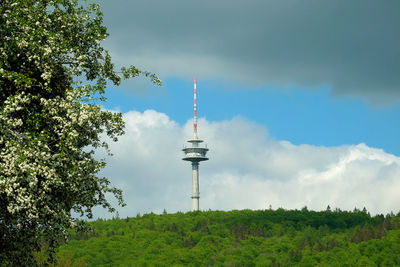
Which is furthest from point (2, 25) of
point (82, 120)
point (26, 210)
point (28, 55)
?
point (26, 210)

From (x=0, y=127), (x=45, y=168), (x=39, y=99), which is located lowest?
(x=45, y=168)

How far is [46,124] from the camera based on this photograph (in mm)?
23734

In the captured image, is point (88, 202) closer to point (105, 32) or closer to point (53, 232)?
point (53, 232)

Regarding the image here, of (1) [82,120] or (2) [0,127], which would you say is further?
(1) [82,120]

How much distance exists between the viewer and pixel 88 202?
1008 inches

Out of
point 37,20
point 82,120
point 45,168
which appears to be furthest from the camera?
point 37,20

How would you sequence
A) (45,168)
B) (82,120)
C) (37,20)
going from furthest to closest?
(37,20)
(82,120)
(45,168)

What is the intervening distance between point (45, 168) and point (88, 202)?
14.7 feet

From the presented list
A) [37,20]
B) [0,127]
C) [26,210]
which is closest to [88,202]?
[26,210]

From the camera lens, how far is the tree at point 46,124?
21.7 m

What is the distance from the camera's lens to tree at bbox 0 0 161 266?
21.7 metres

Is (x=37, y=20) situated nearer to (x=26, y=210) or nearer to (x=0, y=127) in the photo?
(x=0, y=127)

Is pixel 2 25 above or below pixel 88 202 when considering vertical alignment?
above

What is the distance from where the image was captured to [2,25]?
77.3ft
